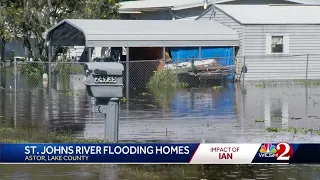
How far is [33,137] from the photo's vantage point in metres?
15.4

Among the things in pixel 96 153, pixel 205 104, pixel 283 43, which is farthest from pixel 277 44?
pixel 96 153

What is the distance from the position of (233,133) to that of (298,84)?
1709 centimetres

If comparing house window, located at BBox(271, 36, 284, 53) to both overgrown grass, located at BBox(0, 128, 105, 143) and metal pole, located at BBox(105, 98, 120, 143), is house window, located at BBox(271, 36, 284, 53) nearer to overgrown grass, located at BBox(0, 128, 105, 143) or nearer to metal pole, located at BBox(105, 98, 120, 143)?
overgrown grass, located at BBox(0, 128, 105, 143)

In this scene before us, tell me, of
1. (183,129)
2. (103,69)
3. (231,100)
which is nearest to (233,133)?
(183,129)

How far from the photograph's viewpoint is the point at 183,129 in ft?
58.1

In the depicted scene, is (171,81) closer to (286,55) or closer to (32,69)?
(286,55)

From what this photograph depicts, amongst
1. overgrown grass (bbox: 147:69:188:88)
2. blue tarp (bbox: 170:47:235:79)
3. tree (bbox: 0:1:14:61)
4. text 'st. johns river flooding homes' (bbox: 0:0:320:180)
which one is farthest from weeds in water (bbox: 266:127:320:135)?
tree (bbox: 0:1:14:61)

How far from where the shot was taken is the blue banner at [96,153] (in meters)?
10.7

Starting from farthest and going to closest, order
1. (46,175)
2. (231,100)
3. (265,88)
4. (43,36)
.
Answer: (43,36)
(265,88)
(231,100)
(46,175)

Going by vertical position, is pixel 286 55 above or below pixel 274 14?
below

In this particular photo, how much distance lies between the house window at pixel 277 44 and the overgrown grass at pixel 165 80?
237 inches

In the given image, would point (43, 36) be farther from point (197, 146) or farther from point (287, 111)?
point (197, 146)

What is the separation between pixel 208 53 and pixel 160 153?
24289mm

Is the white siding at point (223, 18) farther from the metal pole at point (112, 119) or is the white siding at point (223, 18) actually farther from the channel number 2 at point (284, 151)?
the channel number 2 at point (284, 151)
